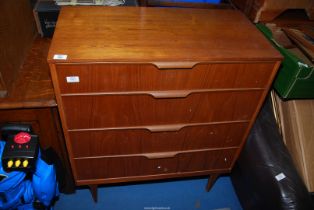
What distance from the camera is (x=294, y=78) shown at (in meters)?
1.01

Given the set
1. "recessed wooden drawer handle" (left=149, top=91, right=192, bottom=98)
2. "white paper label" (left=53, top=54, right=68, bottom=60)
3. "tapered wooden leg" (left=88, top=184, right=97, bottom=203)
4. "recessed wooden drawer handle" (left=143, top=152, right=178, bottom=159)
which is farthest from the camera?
"tapered wooden leg" (left=88, top=184, right=97, bottom=203)

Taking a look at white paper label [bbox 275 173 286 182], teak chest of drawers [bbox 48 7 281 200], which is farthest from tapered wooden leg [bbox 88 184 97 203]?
white paper label [bbox 275 173 286 182]

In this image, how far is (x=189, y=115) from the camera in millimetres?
1002

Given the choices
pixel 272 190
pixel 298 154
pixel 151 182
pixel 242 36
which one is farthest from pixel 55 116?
pixel 298 154

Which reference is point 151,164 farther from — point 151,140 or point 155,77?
point 155,77

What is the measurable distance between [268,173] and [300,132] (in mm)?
246

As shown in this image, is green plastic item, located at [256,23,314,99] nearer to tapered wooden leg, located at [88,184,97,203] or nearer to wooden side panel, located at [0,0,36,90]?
tapered wooden leg, located at [88,184,97,203]

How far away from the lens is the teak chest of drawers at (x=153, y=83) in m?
0.81

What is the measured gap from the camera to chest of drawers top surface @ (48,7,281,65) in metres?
0.80

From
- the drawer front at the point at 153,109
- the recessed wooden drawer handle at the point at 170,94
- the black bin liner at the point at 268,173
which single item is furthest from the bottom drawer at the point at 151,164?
the recessed wooden drawer handle at the point at 170,94

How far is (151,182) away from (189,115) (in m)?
0.66

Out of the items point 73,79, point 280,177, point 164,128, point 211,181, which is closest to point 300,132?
point 280,177

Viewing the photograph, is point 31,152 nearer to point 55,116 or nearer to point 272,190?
point 55,116

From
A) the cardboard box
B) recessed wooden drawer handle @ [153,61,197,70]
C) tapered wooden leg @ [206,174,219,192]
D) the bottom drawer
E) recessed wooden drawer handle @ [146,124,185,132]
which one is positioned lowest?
tapered wooden leg @ [206,174,219,192]
